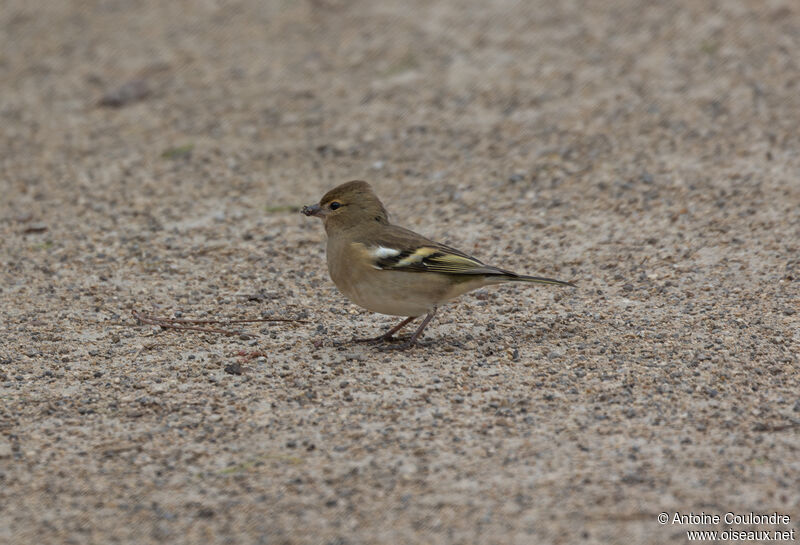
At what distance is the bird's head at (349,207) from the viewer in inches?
251

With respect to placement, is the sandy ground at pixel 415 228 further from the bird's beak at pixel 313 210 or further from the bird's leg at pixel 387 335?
the bird's beak at pixel 313 210

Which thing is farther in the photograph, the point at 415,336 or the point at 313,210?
the point at 313,210

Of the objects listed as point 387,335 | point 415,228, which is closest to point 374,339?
point 387,335

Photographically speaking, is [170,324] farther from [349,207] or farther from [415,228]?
[415,228]

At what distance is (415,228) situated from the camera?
834cm

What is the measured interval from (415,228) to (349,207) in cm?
198

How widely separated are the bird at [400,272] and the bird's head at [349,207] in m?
0.07

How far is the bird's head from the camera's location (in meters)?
6.37

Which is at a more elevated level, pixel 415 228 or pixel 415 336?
pixel 415 228

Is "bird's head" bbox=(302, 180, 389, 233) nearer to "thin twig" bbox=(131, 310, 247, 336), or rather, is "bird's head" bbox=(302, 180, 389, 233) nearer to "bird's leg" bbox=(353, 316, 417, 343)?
"bird's leg" bbox=(353, 316, 417, 343)

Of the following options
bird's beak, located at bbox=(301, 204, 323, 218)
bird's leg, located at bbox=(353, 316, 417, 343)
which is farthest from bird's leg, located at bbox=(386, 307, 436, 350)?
bird's beak, located at bbox=(301, 204, 323, 218)

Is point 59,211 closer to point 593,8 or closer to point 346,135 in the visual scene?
point 346,135

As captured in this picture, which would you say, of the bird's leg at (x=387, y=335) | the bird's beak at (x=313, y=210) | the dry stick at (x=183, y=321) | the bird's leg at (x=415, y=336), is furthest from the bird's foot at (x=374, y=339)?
the bird's beak at (x=313, y=210)

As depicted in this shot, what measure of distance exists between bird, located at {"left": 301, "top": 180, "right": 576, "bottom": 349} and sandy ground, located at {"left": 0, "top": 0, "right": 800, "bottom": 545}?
1.10ft
